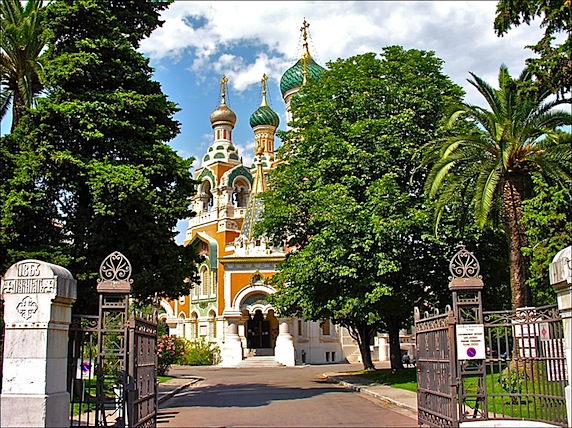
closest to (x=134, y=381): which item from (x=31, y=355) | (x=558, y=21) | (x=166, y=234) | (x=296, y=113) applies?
(x=31, y=355)

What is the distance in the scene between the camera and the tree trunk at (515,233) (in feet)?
57.1

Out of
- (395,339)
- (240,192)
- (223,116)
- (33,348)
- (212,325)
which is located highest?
(223,116)

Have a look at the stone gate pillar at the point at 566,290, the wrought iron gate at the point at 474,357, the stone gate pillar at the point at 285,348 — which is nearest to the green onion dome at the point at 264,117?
the stone gate pillar at the point at 285,348

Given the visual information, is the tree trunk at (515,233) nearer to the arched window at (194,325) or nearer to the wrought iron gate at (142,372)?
the wrought iron gate at (142,372)

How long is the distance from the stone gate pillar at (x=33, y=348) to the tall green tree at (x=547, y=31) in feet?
37.2

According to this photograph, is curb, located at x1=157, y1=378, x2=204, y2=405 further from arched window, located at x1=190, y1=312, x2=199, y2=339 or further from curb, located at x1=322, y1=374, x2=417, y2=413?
arched window, located at x1=190, y1=312, x2=199, y2=339

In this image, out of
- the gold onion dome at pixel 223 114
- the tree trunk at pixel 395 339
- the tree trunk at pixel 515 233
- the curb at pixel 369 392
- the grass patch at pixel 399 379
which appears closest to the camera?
the curb at pixel 369 392

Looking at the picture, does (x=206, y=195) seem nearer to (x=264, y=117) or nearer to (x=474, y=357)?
(x=264, y=117)

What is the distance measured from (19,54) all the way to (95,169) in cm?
556

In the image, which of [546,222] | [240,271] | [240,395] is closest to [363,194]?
[546,222]

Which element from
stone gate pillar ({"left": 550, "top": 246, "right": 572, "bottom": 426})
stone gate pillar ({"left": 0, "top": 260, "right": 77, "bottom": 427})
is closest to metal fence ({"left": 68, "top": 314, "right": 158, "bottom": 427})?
stone gate pillar ({"left": 0, "top": 260, "right": 77, "bottom": 427})

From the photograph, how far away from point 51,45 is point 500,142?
12.2 m

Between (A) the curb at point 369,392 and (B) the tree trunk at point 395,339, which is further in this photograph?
(B) the tree trunk at point 395,339

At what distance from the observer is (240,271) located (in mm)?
46000
